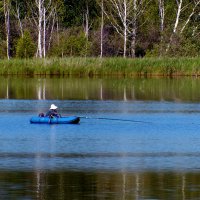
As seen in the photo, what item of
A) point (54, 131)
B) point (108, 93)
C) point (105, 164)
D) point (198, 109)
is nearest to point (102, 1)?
point (108, 93)

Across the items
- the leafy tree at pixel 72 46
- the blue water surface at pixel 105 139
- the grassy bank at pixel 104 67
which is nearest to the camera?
the blue water surface at pixel 105 139

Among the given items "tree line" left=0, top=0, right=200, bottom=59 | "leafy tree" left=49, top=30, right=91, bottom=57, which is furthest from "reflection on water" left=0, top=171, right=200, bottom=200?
"leafy tree" left=49, top=30, right=91, bottom=57

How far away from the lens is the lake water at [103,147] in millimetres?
18542

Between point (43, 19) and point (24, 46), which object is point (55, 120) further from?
point (43, 19)

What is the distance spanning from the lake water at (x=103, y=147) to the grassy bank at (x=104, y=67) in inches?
410

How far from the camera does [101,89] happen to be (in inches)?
1890

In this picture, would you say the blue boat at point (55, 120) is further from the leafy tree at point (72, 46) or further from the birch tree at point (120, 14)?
the leafy tree at point (72, 46)

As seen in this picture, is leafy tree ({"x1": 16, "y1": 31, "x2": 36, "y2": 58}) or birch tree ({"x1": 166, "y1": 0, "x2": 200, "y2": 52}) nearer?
birch tree ({"x1": 166, "y1": 0, "x2": 200, "y2": 52})

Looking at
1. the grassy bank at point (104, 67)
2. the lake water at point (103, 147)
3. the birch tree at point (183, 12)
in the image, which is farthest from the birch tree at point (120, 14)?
the lake water at point (103, 147)

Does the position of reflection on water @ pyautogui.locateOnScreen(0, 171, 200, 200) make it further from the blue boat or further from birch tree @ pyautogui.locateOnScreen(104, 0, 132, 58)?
birch tree @ pyautogui.locateOnScreen(104, 0, 132, 58)

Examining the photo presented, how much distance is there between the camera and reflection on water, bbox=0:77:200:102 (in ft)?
144

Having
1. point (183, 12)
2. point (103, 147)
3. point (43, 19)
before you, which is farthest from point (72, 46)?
point (103, 147)

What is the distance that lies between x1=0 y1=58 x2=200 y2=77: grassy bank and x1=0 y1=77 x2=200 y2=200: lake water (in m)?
10.4

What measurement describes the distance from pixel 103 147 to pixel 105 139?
1880 millimetres
